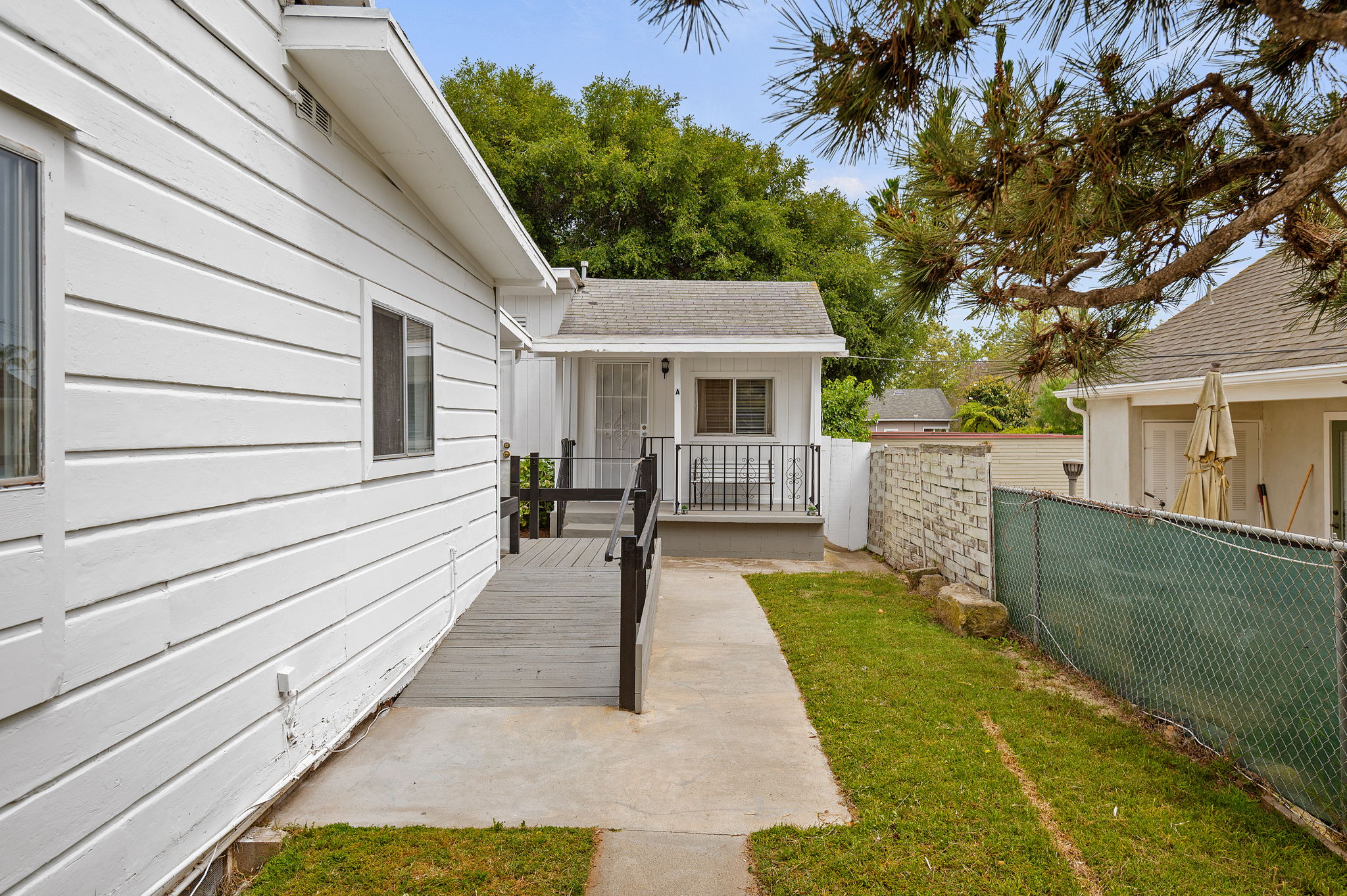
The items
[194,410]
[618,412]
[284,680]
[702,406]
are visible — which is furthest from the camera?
[618,412]

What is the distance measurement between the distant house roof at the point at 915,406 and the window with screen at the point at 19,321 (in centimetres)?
3851

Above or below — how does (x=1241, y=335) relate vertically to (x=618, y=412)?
above

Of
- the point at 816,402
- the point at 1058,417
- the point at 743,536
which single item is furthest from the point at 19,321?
the point at 1058,417

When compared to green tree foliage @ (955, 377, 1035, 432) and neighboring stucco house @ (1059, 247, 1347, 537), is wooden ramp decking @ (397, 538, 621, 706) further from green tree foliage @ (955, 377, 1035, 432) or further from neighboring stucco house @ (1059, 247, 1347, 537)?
green tree foliage @ (955, 377, 1035, 432)

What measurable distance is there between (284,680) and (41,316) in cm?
170

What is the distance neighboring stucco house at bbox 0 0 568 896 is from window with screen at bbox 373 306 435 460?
27 millimetres

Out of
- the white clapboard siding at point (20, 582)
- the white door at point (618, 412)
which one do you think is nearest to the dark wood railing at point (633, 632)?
the white clapboard siding at point (20, 582)

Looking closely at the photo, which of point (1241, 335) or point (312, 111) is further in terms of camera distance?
point (1241, 335)

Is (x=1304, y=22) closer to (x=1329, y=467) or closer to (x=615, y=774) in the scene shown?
(x=615, y=774)

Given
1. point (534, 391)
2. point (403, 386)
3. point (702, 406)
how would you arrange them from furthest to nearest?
point (534, 391) → point (702, 406) → point (403, 386)

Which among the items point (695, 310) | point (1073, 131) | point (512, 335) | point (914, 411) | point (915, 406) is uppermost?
point (695, 310)

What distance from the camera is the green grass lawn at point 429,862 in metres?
2.55

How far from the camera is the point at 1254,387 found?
8117 millimetres

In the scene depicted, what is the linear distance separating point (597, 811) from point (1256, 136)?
12.8ft
